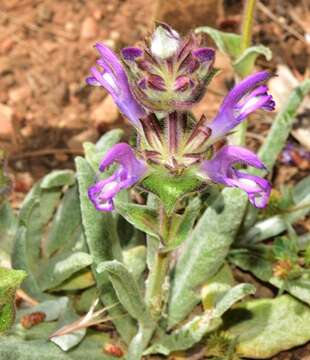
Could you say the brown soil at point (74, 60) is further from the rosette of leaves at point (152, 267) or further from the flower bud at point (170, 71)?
the flower bud at point (170, 71)

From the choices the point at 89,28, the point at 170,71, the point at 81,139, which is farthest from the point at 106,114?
the point at 170,71

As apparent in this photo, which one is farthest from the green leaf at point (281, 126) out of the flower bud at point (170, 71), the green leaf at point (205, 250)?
the flower bud at point (170, 71)

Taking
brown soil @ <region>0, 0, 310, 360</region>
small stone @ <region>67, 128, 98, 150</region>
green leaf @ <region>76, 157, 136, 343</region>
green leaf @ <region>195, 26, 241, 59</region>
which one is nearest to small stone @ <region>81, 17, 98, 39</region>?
brown soil @ <region>0, 0, 310, 360</region>

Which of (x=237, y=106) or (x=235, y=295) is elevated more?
(x=237, y=106)

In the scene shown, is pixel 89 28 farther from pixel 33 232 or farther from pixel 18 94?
pixel 33 232

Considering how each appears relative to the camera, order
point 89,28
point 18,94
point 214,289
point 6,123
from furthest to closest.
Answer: point 89,28 < point 18,94 < point 6,123 < point 214,289

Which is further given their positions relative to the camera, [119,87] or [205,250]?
[205,250]

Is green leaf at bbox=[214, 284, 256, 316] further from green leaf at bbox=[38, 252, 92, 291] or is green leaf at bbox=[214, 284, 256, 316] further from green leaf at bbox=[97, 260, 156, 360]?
green leaf at bbox=[38, 252, 92, 291]
